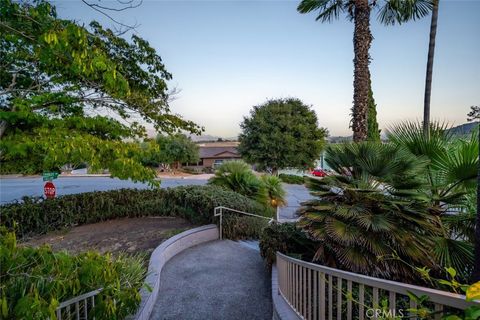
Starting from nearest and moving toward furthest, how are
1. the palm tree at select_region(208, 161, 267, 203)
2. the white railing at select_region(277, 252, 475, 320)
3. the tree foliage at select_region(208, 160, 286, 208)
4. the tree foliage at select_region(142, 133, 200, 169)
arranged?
the white railing at select_region(277, 252, 475, 320) → the tree foliage at select_region(208, 160, 286, 208) → the palm tree at select_region(208, 161, 267, 203) → the tree foliage at select_region(142, 133, 200, 169)

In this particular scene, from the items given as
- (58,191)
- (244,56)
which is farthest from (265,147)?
(58,191)

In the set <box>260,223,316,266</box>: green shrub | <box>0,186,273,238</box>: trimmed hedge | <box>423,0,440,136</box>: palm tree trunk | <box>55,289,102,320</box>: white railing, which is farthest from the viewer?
<box>0,186,273,238</box>: trimmed hedge

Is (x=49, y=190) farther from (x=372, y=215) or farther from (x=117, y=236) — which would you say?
(x=372, y=215)

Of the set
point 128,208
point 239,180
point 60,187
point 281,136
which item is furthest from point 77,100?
point 281,136

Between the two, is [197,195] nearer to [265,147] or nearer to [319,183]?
[319,183]

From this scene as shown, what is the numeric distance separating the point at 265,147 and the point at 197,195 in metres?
13.7

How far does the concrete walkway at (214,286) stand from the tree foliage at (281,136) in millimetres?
15207

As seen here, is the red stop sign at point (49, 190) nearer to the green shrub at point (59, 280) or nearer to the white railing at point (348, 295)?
the green shrub at point (59, 280)

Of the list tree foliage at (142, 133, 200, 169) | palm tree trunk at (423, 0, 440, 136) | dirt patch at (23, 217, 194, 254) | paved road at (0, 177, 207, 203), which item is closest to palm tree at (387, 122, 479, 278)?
palm tree trunk at (423, 0, 440, 136)

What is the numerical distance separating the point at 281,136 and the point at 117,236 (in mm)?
16229

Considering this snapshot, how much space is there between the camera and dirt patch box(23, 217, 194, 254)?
5969mm

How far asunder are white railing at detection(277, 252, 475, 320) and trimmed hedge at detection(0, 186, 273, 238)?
4017mm

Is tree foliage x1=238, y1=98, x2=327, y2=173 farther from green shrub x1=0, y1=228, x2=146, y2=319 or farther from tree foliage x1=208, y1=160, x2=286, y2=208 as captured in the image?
green shrub x1=0, y1=228, x2=146, y2=319

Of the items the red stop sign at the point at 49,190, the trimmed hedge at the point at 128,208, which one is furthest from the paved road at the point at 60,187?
the red stop sign at the point at 49,190
